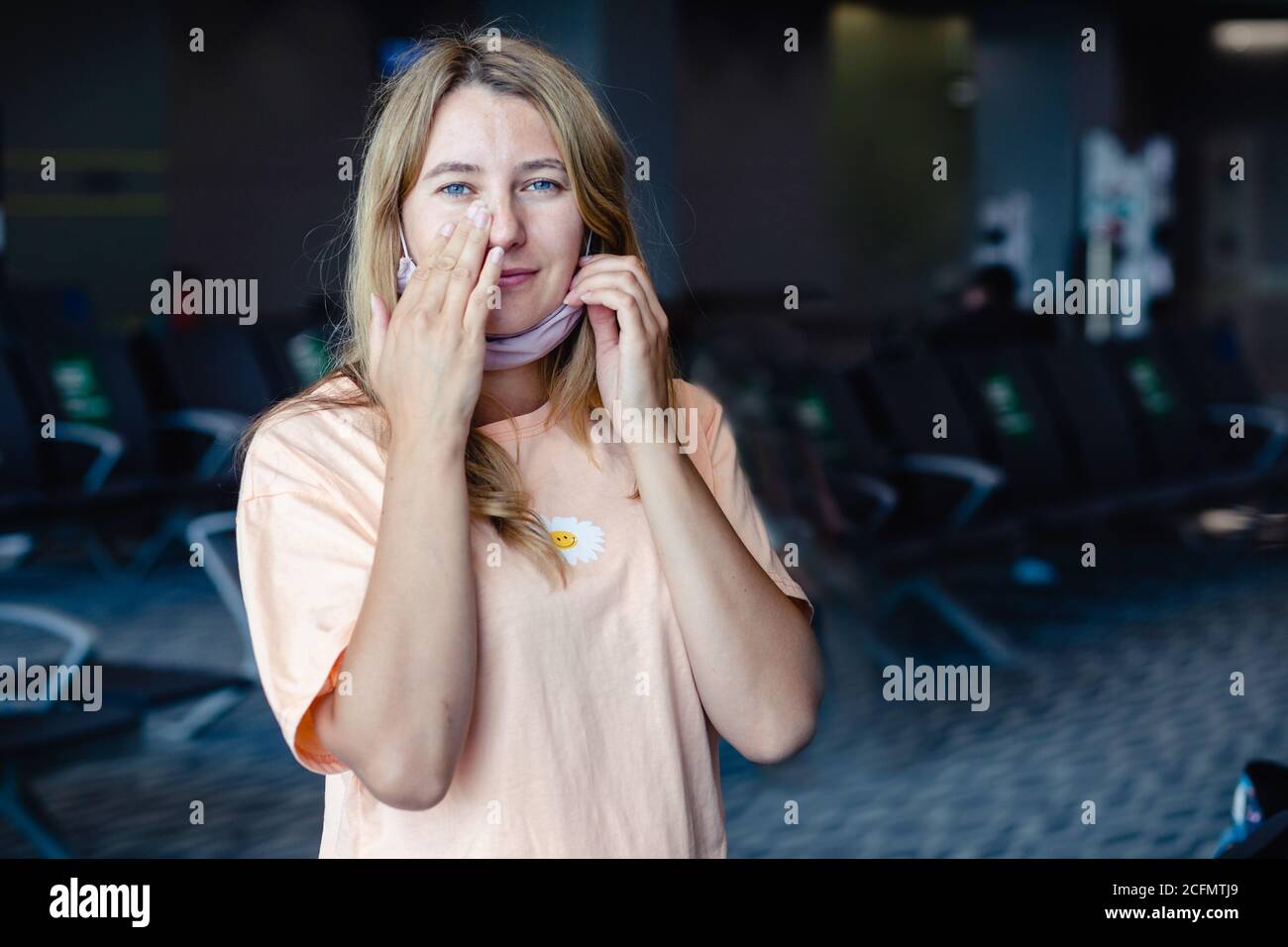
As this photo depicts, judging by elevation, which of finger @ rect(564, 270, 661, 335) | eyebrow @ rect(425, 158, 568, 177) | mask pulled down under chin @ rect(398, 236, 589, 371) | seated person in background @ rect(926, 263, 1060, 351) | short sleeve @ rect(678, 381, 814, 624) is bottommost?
short sleeve @ rect(678, 381, 814, 624)

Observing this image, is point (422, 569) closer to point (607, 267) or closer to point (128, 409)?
point (607, 267)

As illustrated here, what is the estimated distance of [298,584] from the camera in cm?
123

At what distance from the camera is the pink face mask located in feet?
4.31

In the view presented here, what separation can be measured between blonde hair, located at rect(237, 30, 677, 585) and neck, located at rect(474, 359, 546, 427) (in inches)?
0.9

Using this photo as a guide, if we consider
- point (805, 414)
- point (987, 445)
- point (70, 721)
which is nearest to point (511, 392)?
point (70, 721)

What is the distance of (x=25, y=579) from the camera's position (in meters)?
6.86

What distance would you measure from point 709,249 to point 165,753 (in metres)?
10.6

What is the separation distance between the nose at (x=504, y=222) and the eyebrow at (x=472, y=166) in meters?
0.03

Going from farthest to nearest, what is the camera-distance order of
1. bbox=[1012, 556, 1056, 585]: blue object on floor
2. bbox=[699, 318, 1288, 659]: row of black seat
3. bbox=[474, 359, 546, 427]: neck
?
bbox=[1012, 556, 1056, 585]: blue object on floor, bbox=[699, 318, 1288, 659]: row of black seat, bbox=[474, 359, 546, 427]: neck

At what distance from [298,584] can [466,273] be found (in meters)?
0.28

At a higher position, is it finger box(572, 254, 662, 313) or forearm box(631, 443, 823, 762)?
finger box(572, 254, 662, 313)

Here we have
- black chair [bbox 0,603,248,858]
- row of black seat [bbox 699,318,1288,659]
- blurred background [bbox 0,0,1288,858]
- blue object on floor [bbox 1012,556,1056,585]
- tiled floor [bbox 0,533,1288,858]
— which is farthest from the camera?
blue object on floor [bbox 1012,556,1056,585]

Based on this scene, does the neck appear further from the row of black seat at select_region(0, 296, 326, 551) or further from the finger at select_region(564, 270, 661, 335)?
the row of black seat at select_region(0, 296, 326, 551)

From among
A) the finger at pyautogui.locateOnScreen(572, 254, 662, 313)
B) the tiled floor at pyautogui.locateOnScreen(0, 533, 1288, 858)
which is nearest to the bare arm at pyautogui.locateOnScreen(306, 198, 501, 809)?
the finger at pyautogui.locateOnScreen(572, 254, 662, 313)
